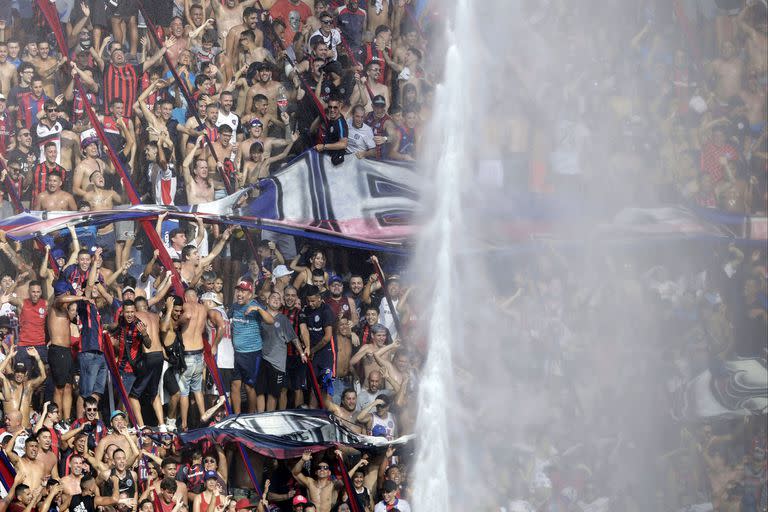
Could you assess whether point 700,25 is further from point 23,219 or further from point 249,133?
point 23,219

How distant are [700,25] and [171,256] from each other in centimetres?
842

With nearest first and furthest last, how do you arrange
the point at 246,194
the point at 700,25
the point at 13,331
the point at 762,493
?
1. the point at 13,331
2. the point at 246,194
3. the point at 762,493
4. the point at 700,25

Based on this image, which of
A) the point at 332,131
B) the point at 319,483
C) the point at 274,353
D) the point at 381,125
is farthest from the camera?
the point at 381,125

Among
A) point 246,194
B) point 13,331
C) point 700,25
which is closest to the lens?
point 13,331

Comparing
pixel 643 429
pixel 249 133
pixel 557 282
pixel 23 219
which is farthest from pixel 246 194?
pixel 643 429

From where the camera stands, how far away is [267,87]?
1878 centimetres

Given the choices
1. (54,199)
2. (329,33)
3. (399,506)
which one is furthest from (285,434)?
(329,33)

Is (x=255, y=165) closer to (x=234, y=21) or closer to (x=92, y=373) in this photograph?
(x=234, y=21)

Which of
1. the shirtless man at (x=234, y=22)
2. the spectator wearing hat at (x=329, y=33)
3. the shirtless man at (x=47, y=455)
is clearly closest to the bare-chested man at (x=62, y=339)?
the shirtless man at (x=47, y=455)

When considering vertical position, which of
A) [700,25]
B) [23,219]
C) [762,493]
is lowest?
[762,493]

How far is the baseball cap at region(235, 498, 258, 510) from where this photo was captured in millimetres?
17406

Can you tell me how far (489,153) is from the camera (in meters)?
19.5

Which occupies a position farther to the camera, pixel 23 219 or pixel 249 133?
pixel 249 133

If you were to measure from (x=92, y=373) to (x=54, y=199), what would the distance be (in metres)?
1.98
